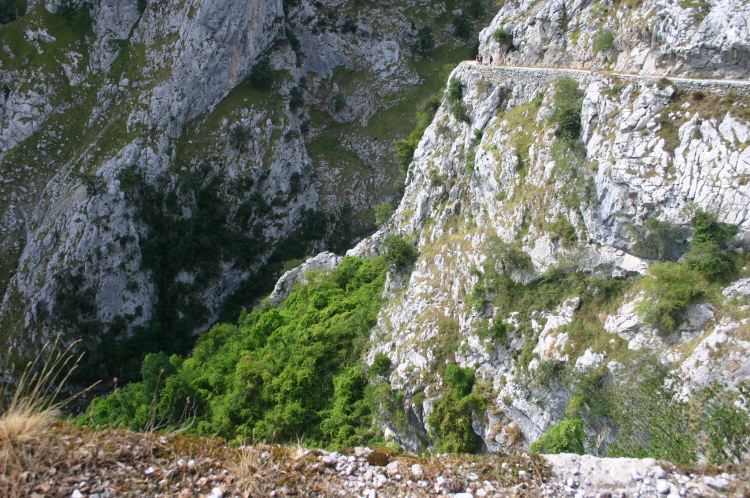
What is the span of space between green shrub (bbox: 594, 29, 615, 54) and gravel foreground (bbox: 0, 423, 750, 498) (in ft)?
81.0

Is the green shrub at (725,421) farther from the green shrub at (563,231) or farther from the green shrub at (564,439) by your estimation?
the green shrub at (563,231)

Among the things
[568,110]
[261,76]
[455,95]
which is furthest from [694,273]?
[261,76]

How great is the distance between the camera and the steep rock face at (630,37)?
2081 centimetres

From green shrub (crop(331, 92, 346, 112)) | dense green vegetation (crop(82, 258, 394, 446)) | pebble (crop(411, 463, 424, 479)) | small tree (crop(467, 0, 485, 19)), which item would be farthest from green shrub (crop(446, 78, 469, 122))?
small tree (crop(467, 0, 485, 19))

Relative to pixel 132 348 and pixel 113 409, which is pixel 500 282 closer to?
pixel 113 409

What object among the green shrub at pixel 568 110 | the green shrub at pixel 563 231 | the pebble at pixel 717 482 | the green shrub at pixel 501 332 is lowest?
the pebble at pixel 717 482

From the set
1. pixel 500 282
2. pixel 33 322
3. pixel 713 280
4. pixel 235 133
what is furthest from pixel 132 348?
pixel 713 280

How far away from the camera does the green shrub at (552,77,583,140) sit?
79.8ft

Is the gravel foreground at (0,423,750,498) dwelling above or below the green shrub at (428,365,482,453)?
above

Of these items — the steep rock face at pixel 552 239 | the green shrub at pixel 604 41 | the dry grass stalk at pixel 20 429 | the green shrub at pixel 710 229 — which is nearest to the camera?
the dry grass stalk at pixel 20 429

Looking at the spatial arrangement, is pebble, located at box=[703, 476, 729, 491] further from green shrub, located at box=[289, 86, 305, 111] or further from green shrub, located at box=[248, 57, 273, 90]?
green shrub, located at box=[248, 57, 273, 90]

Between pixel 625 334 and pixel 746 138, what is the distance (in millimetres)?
8874

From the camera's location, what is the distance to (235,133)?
6194 cm

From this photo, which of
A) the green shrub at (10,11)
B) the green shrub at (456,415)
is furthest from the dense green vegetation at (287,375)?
the green shrub at (10,11)
